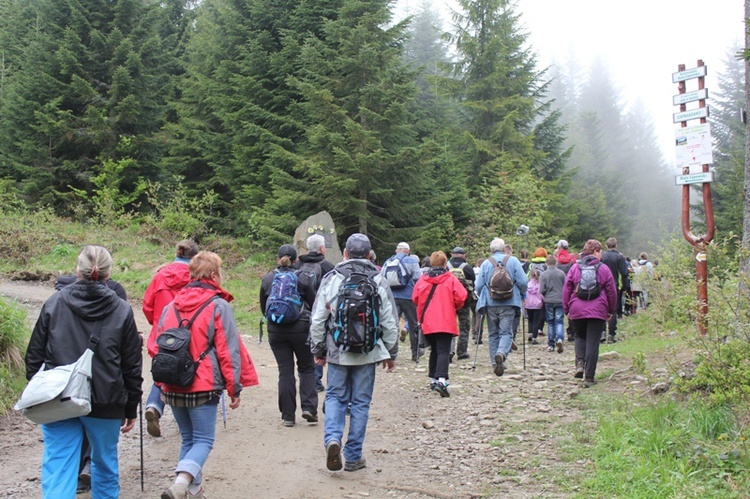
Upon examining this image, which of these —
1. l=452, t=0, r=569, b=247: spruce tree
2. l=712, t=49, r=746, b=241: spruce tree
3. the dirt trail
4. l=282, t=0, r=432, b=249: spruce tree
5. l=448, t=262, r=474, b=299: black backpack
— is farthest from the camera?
l=452, t=0, r=569, b=247: spruce tree

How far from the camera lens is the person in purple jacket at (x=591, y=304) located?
873cm

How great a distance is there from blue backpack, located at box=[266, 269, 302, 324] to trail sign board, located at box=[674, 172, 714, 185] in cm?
706

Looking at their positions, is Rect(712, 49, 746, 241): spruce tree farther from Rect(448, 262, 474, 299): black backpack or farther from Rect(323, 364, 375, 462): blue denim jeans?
Rect(323, 364, 375, 462): blue denim jeans

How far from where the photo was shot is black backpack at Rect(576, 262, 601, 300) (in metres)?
8.70

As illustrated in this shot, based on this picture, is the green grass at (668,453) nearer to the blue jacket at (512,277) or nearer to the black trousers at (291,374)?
the black trousers at (291,374)

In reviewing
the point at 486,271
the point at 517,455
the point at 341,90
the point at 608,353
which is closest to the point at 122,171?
the point at 341,90

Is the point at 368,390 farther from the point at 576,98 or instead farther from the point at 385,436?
the point at 576,98

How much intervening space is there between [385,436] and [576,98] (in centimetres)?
7291

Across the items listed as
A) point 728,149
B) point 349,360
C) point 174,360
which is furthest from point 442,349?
point 728,149

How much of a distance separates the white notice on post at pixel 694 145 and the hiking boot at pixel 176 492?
30.2 ft

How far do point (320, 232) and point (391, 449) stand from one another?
11.2 meters

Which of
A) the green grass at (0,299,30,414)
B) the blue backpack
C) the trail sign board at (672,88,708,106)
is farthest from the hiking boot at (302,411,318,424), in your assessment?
the trail sign board at (672,88,708,106)

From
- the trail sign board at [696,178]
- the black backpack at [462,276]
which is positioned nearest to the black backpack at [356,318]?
the black backpack at [462,276]

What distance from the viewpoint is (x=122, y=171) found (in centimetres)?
2334
